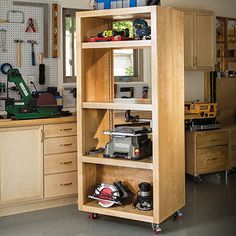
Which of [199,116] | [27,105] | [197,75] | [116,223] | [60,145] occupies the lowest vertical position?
[116,223]

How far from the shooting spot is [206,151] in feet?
17.5

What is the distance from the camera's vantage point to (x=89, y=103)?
3836mm

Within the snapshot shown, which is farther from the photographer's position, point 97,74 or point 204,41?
point 204,41

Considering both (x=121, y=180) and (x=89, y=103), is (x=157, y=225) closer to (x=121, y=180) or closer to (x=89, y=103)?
(x=121, y=180)

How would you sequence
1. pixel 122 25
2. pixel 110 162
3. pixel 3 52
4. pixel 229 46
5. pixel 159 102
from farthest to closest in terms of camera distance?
pixel 229 46 → pixel 122 25 → pixel 3 52 → pixel 110 162 → pixel 159 102

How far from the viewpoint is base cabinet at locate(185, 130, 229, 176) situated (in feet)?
17.2

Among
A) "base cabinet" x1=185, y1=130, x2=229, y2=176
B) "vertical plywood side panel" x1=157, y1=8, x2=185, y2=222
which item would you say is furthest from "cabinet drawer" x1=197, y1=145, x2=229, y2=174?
"vertical plywood side panel" x1=157, y1=8, x2=185, y2=222

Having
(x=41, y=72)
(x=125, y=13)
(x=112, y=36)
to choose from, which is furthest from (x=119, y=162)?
(x=41, y=72)

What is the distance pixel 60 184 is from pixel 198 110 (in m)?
1.97

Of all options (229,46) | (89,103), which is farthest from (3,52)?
(229,46)

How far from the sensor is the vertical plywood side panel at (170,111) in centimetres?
355

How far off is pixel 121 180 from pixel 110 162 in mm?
395

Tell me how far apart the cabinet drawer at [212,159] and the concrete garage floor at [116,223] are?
0.78 meters

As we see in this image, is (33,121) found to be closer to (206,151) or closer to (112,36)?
(112,36)
